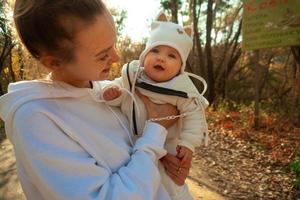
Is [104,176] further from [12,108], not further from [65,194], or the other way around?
[12,108]

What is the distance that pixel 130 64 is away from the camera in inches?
88.4

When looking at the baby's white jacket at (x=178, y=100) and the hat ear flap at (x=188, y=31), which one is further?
the hat ear flap at (x=188, y=31)

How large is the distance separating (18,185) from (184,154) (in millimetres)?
4419

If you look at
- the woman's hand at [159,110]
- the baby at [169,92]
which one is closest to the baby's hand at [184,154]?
the baby at [169,92]

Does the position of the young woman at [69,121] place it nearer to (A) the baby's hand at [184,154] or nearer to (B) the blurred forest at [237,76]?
(A) the baby's hand at [184,154]

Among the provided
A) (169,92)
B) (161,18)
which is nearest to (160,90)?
(169,92)

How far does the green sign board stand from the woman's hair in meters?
7.59

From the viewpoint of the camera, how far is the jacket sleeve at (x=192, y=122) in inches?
82.4

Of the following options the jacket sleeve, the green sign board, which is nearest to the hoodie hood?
the jacket sleeve

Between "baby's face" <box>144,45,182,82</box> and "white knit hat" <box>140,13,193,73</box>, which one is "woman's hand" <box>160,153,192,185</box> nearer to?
"baby's face" <box>144,45,182,82</box>

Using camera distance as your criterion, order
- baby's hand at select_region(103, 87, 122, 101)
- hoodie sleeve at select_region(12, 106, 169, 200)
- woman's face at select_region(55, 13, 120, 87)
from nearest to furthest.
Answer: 1. hoodie sleeve at select_region(12, 106, 169, 200)
2. woman's face at select_region(55, 13, 120, 87)
3. baby's hand at select_region(103, 87, 122, 101)

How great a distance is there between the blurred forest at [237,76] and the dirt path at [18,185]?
1.57m

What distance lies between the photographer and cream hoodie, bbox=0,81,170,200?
1.38 m

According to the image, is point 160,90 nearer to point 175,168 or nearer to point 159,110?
point 159,110
